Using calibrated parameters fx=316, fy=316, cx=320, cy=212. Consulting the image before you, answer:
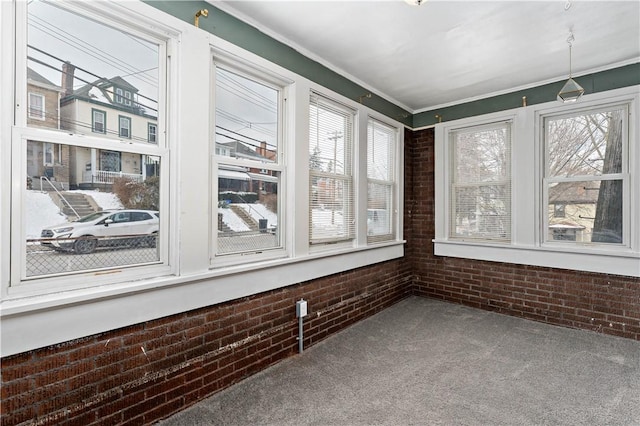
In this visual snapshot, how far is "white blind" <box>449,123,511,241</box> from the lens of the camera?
407 centimetres

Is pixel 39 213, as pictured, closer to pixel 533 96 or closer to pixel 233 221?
pixel 233 221

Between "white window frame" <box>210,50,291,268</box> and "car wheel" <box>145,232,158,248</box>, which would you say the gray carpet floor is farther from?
"car wheel" <box>145,232,158,248</box>

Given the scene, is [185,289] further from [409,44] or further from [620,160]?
[620,160]

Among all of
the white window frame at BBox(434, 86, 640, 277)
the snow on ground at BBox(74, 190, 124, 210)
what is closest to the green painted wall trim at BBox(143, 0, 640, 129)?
the white window frame at BBox(434, 86, 640, 277)

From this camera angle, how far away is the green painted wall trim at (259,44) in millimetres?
2127

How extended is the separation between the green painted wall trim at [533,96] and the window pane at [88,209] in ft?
12.8

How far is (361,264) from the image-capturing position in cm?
373

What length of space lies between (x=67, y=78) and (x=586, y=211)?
4.76 meters

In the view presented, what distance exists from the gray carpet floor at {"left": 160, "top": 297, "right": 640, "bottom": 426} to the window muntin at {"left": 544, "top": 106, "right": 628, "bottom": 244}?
114 cm

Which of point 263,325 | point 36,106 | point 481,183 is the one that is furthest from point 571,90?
point 36,106

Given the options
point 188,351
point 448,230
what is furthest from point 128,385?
point 448,230

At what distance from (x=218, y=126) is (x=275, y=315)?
1.63 m

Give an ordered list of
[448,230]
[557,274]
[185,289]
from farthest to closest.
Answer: [448,230], [557,274], [185,289]

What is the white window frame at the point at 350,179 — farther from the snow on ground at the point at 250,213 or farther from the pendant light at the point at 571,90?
the pendant light at the point at 571,90
